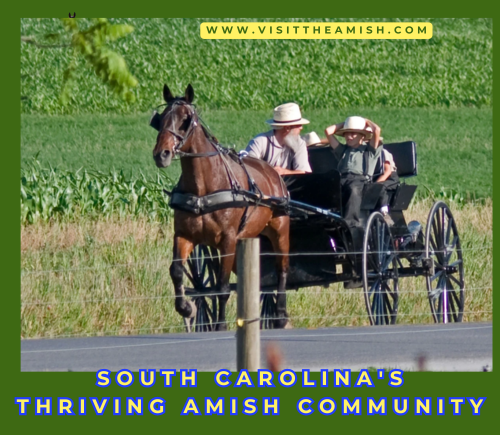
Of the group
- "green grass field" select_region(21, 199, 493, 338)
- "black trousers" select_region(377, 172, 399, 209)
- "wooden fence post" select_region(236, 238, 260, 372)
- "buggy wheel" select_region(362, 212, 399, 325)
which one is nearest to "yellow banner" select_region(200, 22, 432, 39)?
"black trousers" select_region(377, 172, 399, 209)

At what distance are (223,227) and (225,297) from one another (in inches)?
Result: 25.9

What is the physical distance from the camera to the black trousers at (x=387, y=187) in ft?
36.1

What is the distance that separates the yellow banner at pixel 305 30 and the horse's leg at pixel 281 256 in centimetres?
173

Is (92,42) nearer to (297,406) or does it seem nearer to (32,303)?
(297,406)

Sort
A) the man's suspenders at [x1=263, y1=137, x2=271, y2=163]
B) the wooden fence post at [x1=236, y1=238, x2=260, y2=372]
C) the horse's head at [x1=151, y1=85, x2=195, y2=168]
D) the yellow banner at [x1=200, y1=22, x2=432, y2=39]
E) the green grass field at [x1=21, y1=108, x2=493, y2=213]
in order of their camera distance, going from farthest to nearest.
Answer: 1. the green grass field at [x1=21, y1=108, x2=493, y2=213]
2. the man's suspenders at [x1=263, y1=137, x2=271, y2=163]
3. the yellow banner at [x1=200, y1=22, x2=432, y2=39]
4. the horse's head at [x1=151, y1=85, x2=195, y2=168]
5. the wooden fence post at [x1=236, y1=238, x2=260, y2=372]

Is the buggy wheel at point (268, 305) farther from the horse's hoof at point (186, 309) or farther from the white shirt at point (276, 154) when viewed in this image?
the horse's hoof at point (186, 309)

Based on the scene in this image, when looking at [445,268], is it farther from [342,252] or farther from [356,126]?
[356,126]

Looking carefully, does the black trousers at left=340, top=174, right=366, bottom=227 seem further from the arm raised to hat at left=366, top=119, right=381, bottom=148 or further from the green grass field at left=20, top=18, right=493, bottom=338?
the green grass field at left=20, top=18, right=493, bottom=338

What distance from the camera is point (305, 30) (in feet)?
33.9

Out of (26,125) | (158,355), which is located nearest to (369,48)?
(26,125)

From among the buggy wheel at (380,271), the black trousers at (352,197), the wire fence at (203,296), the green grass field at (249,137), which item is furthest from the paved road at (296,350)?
the green grass field at (249,137)

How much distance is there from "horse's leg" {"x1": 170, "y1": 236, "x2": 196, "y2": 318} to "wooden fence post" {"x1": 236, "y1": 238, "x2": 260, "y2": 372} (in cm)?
223

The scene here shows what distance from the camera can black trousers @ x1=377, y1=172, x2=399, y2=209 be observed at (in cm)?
1099

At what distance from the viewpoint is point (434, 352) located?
836cm
